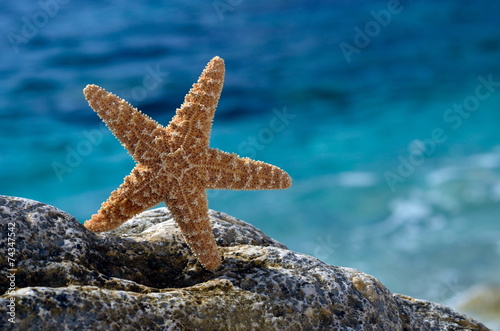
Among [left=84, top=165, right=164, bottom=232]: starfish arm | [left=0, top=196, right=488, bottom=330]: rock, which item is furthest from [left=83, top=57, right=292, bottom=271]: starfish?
[left=0, top=196, right=488, bottom=330]: rock

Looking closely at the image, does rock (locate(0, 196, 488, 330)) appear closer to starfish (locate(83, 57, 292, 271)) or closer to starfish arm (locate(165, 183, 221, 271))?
starfish arm (locate(165, 183, 221, 271))

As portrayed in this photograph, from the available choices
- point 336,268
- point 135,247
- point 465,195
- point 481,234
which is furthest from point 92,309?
point 465,195

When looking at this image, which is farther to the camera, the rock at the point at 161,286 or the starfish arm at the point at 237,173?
the starfish arm at the point at 237,173

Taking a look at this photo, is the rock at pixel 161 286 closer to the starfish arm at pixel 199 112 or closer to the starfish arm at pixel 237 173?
the starfish arm at pixel 237 173

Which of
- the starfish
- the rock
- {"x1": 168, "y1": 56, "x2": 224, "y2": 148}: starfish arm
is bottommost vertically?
the rock

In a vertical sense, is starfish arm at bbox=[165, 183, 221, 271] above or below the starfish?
below

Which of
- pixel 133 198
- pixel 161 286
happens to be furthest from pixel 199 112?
pixel 161 286

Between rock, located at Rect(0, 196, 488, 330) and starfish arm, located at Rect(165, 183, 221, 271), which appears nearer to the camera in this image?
rock, located at Rect(0, 196, 488, 330)

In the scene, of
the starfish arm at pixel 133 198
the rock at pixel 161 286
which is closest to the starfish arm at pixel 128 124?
the starfish arm at pixel 133 198

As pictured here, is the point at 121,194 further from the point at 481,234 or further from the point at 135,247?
the point at 481,234
